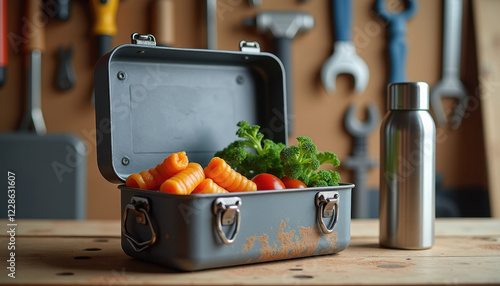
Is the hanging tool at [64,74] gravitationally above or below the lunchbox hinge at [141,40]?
above

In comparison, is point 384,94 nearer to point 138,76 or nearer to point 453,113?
point 453,113

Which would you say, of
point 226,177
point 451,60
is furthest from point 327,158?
point 451,60

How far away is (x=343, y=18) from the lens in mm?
2236

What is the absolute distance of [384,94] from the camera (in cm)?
231

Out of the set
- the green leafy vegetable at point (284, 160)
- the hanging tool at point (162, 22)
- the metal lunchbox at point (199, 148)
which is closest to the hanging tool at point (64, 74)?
the hanging tool at point (162, 22)

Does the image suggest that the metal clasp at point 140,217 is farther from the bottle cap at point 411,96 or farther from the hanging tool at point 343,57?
the hanging tool at point 343,57

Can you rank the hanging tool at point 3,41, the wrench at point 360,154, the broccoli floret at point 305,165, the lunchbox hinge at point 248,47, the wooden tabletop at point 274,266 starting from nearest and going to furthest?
the wooden tabletop at point 274,266
the broccoli floret at point 305,165
the lunchbox hinge at point 248,47
the hanging tool at point 3,41
the wrench at point 360,154

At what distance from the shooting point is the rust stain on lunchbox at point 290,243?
1.01 m

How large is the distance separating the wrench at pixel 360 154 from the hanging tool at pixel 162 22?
2.55ft

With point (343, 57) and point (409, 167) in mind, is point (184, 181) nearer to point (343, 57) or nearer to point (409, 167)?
point (409, 167)

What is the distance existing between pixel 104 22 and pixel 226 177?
4.32 feet

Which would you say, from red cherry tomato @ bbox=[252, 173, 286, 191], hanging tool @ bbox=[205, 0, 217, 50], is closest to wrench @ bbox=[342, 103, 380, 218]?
hanging tool @ bbox=[205, 0, 217, 50]

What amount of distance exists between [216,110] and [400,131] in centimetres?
44

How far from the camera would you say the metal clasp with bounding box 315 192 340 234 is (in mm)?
1068
